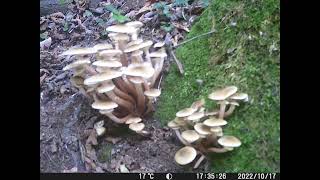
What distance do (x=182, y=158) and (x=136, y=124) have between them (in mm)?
321

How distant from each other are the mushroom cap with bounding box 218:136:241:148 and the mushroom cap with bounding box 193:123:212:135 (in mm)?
71

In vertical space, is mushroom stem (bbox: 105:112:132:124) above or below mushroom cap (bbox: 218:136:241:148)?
above

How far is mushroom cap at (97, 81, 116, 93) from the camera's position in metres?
2.10

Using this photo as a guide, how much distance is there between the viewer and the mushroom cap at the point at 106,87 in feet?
6.88

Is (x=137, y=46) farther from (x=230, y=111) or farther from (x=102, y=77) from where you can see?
(x=230, y=111)

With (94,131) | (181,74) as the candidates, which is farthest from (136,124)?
(181,74)

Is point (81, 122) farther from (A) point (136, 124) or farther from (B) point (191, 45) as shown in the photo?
(B) point (191, 45)

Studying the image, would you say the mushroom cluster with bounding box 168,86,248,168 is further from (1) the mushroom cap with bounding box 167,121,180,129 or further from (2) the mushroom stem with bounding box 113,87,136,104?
(2) the mushroom stem with bounding box 113,87,136,104

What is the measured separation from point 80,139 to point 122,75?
45cm

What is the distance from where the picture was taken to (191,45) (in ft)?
7.78

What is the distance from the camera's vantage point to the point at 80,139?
227cm

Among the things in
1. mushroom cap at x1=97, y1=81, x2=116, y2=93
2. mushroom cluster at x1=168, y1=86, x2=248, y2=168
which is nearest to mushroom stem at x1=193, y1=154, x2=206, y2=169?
mushroom cluster at x1=168, y1=86, x2=248, y2=168

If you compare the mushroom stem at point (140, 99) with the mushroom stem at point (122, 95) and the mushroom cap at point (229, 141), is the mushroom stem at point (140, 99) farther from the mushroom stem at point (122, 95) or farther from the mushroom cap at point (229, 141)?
the mushroom cap at point (229, 141)

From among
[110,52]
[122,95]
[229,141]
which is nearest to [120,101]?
[122,95]
